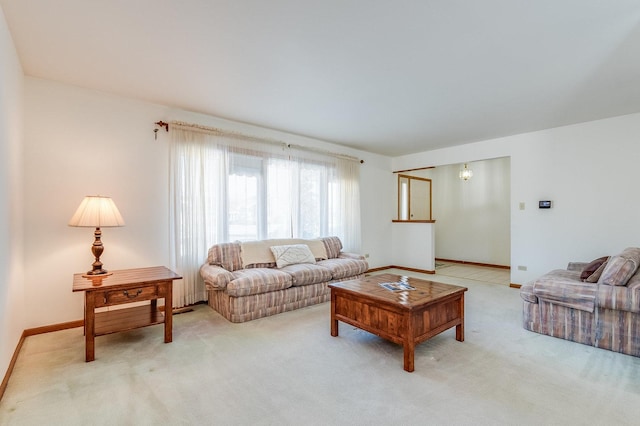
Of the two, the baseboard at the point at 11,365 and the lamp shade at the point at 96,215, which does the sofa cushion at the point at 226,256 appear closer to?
the lamp shade at the point at 96,215

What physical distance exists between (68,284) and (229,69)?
8.99 ft

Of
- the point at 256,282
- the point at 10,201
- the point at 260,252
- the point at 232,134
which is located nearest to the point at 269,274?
the point at 256,282

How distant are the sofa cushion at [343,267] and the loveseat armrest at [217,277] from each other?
1.40 m

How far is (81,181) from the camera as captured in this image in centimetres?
315

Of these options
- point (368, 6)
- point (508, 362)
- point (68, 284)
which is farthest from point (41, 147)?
point (508, 362)

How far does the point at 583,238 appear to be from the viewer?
4258mm

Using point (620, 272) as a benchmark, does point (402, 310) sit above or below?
below

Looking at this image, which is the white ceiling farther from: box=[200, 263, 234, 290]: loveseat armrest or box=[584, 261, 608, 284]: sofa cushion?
box=[200, 263, 234, 290]: loveseat armrest

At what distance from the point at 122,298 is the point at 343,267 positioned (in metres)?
2.68

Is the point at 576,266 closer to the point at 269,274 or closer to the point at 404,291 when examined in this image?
the point at 404,291

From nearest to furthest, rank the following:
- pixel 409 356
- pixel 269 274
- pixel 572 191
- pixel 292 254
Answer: pixel 409 356
pixel 269 274
pixel 292 254
pixel 572 191

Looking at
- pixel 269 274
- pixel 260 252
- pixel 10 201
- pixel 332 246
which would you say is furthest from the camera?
pixel 332 246

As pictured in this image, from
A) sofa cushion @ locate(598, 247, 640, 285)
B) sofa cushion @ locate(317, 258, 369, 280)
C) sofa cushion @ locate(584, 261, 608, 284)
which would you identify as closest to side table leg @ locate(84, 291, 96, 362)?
sofa cushion @ locate(317, 258, 369, 280)

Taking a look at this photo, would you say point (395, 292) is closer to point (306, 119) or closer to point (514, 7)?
point (514, 7)
